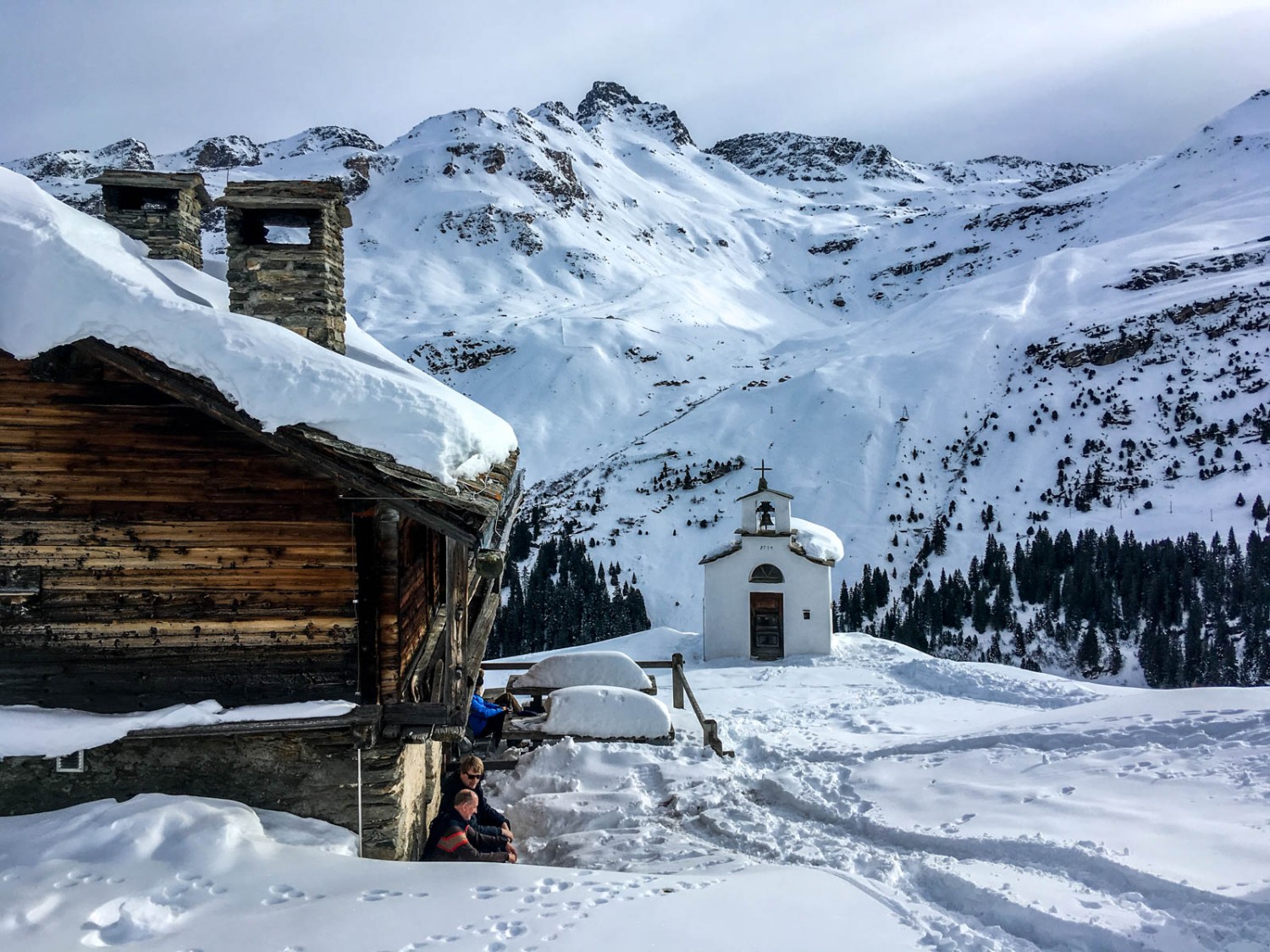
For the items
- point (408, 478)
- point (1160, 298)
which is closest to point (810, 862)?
point (408, 478)

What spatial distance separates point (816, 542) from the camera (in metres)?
24.3

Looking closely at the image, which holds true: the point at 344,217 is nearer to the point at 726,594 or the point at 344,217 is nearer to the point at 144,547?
the point at 144,547

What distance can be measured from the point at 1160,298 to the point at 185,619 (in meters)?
80.1

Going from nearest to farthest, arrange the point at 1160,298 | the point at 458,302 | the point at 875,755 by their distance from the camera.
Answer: the point at 875,755, the point at 1160,298, the point at 458,302

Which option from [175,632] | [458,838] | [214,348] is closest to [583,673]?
[458,838]

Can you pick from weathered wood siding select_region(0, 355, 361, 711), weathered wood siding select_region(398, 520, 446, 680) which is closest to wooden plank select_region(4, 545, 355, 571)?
weathered wood siding select_region(0, 355, 361, 711)

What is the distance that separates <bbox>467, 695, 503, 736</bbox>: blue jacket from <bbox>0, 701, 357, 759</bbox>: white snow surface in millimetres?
4101

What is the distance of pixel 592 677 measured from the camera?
46.5ft

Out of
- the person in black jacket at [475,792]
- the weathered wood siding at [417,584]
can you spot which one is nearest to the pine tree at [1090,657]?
the weathered wood siding at [417,584]

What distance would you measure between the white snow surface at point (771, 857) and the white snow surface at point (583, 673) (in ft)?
8.24

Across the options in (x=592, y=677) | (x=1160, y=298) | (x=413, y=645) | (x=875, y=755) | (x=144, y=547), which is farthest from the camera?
→ (x=1160, y=298)

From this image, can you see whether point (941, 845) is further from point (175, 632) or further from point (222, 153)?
point (222, 153)

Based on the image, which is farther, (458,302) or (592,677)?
(458,302)

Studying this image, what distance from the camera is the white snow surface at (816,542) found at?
2381 cm
